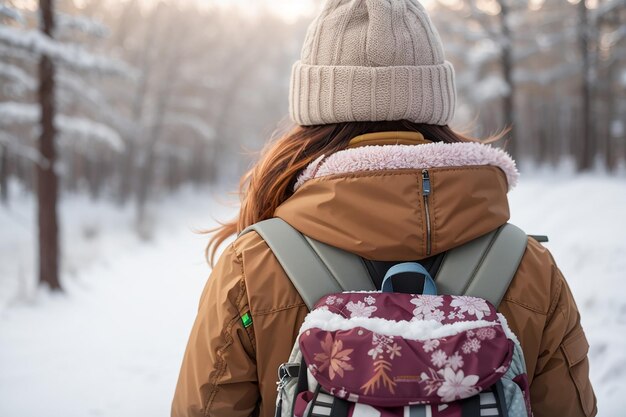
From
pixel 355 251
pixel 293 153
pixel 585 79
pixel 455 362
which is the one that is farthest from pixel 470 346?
pixel 585 79

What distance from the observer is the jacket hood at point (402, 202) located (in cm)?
151

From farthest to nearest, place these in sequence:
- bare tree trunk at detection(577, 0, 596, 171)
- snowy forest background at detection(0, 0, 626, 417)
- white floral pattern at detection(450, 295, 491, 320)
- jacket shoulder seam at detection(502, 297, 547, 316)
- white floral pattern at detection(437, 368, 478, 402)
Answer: bare tree trunk at detection(577, 0, 596, 171) → snowy forest background at detection(0, 0, 626, 417) → jacket shoulder seam at detection(502, 297, 547, 316) → white floral pattern at detection(450, 295, 491, 320) → white floral pattern at detection(437, 368, 478, 402)

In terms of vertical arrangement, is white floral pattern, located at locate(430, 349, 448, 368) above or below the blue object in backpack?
below

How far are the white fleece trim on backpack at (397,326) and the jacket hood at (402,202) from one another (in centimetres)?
20

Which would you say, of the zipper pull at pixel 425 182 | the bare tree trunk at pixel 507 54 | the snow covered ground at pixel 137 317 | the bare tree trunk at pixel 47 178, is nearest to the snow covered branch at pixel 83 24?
the bare tree trunk at pixel 47 178

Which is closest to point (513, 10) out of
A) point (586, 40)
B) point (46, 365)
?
point (586, 40)

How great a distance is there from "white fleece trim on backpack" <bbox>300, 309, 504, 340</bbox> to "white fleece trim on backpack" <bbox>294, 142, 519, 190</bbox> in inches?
16.6

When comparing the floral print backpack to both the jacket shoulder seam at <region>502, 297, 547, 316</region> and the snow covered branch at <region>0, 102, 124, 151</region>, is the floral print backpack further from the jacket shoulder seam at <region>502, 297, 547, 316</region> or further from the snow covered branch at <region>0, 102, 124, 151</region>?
the snow covered branch at <region>0, 102, 124, 151</region>

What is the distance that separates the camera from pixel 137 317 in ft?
33.6

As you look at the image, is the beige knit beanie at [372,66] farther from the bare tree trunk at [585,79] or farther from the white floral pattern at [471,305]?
the bare tree trunk at [585,79]

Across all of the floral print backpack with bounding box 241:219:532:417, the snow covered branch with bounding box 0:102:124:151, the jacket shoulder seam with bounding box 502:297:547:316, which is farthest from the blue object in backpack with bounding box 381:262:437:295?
the snow covered branch with bounding box 0:102:124:151

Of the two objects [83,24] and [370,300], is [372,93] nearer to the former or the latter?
[370,300]

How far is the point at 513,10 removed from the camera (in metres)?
19.1

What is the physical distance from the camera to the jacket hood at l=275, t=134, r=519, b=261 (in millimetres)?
1511
